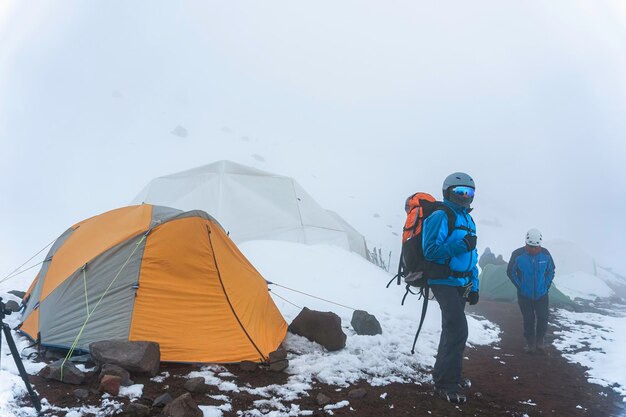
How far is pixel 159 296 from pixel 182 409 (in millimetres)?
2024

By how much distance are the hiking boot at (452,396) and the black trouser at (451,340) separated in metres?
0.04

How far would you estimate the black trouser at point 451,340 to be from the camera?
4777 millimetres

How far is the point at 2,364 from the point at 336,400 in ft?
11.0

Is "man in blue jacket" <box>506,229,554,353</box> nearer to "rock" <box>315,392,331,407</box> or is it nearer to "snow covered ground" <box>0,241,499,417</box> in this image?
"snow covered ground" <box>0,241,499,417</box>

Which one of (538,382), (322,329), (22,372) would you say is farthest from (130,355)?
(538,382)

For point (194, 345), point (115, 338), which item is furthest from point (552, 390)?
point (115, 338)

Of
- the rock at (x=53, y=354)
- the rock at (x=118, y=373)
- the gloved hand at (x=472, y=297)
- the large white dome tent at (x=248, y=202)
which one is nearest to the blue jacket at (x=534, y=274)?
the gloved hand at (x=472, y=297)

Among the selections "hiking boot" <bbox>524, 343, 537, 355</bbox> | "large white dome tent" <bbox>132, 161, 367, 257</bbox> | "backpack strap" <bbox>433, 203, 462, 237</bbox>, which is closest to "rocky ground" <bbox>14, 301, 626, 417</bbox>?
"hiking boot" <bbox>524, 343, 537, 355</bbox>

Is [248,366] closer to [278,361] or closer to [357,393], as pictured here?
[278,361]

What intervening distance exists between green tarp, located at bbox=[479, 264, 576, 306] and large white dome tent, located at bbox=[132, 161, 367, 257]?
592 centimetres

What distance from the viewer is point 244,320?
5.71 metres

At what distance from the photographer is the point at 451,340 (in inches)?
189

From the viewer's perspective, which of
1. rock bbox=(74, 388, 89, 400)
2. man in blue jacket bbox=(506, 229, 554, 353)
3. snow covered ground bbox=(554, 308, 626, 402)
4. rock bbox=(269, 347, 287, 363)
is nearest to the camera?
A: rock bbox=(74, 388, 89, 400)

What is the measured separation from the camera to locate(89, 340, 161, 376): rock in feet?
15.0
